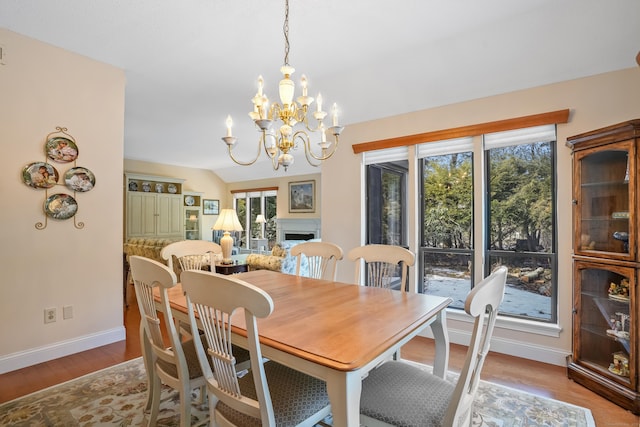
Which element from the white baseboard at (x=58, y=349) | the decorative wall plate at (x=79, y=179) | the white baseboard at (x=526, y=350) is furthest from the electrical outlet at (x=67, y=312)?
the white baseboard at (x=526, y=350)

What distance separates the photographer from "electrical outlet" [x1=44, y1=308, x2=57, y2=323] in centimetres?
263

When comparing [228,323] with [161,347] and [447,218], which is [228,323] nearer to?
[161,347]

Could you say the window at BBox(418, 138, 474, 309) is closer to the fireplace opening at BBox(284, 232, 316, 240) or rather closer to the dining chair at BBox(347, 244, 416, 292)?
the dining chair at BBox(347, 244, 416, 292)

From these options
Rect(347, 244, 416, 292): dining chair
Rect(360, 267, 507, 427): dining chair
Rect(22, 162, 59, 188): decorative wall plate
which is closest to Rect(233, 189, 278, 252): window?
Rect(22, 162, 59, 188): decorative wall plate

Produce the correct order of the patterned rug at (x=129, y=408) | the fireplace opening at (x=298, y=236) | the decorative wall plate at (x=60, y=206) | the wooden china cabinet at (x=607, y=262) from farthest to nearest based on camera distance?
the fireplace opening at (x=298, y=236) < the decorative wall plate at (x=60, y=206) < the wooden china cabinet at (x=607, y=262) < the patterned rug at (x=129, y=408)

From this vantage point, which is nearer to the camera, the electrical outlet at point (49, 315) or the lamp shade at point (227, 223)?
the electrical outlet at point (49, 315)

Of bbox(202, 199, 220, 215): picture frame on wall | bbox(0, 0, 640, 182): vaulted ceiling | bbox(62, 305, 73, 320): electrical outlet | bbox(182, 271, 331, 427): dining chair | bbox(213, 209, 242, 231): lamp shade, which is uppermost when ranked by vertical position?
bbox(0, 0, 640, 182): vaulted ceiling

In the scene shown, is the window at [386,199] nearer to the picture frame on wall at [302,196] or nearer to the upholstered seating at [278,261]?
the upholstered seating at [278,261]

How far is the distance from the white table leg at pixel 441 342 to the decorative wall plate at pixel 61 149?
319 centimetres

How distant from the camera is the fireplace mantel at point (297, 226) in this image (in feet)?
24.5

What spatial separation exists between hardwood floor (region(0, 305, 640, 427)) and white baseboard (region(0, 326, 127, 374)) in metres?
0.05

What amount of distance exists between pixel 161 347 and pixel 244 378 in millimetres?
492

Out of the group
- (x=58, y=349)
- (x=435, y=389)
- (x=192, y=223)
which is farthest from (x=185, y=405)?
(x=192, y=223)

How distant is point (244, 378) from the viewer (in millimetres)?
1403
